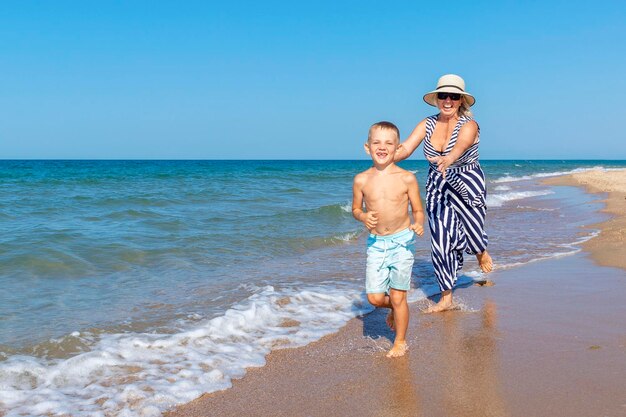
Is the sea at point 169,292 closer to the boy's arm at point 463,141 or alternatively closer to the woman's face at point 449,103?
the boy's arm at point 463,141

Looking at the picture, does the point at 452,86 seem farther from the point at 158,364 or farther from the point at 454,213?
the point at 158,364

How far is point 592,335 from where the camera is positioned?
154 inches

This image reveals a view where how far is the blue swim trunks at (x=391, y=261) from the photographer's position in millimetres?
3850

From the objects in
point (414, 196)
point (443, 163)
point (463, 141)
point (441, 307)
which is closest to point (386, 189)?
point (414, 196)

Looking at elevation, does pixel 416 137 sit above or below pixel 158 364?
above

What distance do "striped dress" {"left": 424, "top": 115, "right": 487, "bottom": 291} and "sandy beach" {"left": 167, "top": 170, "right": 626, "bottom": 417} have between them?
1.43 feet

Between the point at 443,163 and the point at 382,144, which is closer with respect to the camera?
the point at 382,144

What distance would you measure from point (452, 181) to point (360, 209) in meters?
1.33

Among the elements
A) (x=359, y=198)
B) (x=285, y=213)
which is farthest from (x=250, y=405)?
(x=285, y=213)

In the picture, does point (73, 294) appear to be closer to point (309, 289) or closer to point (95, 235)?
point (309, 289)

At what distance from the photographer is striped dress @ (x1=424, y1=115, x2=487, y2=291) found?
4855 mm

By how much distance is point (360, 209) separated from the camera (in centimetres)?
387

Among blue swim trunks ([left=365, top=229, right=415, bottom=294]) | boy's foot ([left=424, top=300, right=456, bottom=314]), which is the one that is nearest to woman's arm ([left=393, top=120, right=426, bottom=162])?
blue swim trunks ([left=365, top=229, right=415, bottom=294])

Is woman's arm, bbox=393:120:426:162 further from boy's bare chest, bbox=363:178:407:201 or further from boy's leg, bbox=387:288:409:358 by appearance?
boy's leg, bbox=387:288:409:358
